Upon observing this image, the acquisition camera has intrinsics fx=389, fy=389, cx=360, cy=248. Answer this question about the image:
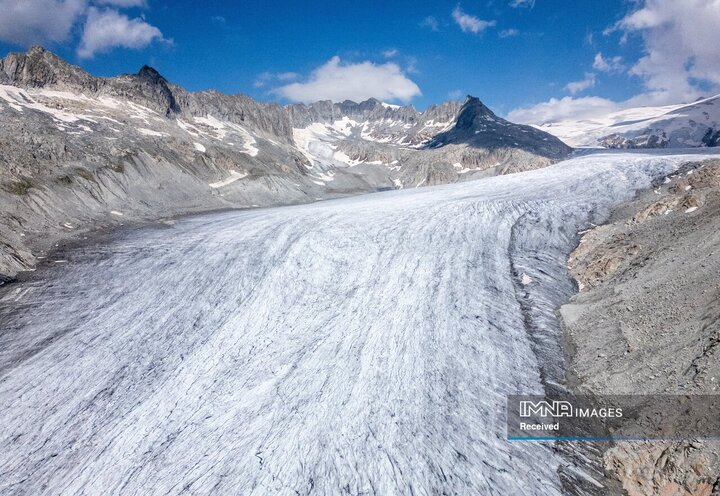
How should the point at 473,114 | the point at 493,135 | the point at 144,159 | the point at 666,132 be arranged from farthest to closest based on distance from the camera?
1. the point at 473,114
2. the point at 666,132
3. the point at 493,135
4. the point at 144,159

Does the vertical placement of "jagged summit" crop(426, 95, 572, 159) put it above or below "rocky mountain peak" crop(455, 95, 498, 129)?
below

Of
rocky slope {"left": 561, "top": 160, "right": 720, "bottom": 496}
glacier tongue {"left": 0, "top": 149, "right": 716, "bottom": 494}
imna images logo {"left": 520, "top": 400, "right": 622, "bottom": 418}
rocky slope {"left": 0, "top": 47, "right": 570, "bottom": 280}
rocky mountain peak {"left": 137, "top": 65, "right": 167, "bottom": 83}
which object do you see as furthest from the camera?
rocky mountain peak {"left": 137, "top": 65, "right": 167, "bottom": 83}

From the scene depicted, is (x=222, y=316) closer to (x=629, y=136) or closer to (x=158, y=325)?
(x=158, y=325)

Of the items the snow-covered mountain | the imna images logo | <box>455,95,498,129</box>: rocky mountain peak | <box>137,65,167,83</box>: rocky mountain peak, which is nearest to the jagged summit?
<box>455,95,498,129</box>: rocky mountain peak

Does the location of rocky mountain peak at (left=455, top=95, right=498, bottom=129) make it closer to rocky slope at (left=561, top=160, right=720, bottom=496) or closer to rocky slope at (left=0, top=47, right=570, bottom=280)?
rocky slope at (left=0, top=47, right=570, bottom=280)

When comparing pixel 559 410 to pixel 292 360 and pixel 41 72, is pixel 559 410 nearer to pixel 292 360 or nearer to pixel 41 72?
pixel 292 360

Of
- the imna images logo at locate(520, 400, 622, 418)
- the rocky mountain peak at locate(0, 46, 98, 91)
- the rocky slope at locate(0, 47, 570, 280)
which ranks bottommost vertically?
the imna images logo at locate(520, 400, 622, 418)

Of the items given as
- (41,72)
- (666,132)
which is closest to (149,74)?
(41,72)
